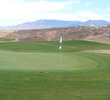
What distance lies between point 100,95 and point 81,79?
2412 mm

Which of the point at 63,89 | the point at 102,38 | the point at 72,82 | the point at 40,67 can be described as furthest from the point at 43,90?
the point at 102,38

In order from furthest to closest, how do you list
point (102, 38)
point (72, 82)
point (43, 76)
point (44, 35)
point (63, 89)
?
point (44, 35)
point (102, 38)
point (43, 76)
point (72, 82)
point (63, 89)

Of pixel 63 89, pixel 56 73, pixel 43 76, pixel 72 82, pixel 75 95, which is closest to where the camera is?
pixel 75 95

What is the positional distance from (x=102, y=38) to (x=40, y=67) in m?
48.1

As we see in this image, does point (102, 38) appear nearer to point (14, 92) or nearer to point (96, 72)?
point (96, 72)

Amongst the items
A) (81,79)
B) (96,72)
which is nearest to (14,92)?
(81,79)

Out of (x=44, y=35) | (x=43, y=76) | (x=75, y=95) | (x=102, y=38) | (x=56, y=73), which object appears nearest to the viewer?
(x=75, y=95)

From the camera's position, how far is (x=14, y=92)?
869cm

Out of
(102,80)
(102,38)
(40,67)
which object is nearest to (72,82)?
(102,80)

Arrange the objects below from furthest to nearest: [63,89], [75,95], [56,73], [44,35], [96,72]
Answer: [44,35] < [96,72] < [56,73] < [63,89] < [75,95]

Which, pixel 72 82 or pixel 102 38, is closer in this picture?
pixel 72 82

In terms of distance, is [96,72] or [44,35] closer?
[96,72]

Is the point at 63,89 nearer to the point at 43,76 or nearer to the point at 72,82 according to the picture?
the point at 72,82

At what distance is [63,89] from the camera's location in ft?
30.5
